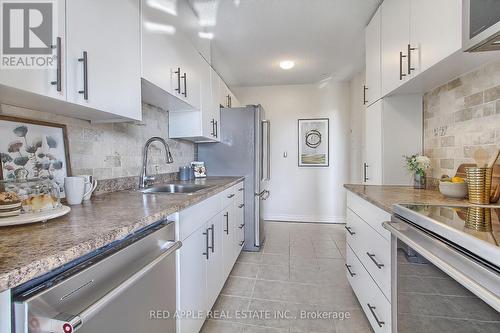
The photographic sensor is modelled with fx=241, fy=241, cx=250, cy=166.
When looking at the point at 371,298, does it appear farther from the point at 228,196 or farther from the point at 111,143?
the point at 111,143

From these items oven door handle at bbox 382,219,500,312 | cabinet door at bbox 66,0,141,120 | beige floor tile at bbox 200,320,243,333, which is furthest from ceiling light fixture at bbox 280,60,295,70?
beige floor tile at bbox 200,320,243,333

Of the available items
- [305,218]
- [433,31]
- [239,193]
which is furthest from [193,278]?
[305,218]

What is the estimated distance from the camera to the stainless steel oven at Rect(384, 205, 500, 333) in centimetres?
62

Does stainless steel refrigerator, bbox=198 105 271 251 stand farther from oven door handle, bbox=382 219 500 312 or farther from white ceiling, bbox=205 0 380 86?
oven door handle, bbox=382 219 500 312

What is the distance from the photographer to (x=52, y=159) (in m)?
1.18

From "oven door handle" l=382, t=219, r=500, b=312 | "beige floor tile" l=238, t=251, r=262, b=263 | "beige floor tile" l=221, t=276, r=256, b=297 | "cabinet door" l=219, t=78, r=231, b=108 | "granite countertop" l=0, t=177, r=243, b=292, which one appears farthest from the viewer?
"cabinet door" l=219, t=78, r=231, b=108

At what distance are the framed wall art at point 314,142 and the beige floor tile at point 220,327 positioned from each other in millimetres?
3116

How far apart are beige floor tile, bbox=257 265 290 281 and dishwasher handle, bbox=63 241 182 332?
1.59 metres

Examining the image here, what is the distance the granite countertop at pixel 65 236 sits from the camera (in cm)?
49

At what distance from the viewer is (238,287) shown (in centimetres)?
211

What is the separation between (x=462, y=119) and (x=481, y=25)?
34.5 inches

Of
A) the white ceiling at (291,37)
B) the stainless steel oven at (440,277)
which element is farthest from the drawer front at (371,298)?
the white ceiling at (291,37)

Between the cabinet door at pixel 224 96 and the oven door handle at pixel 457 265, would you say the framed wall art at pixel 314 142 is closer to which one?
the cabinet door at pixel 224 96

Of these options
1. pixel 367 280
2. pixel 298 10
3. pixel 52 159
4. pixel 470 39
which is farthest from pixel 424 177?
pixel 52 159
